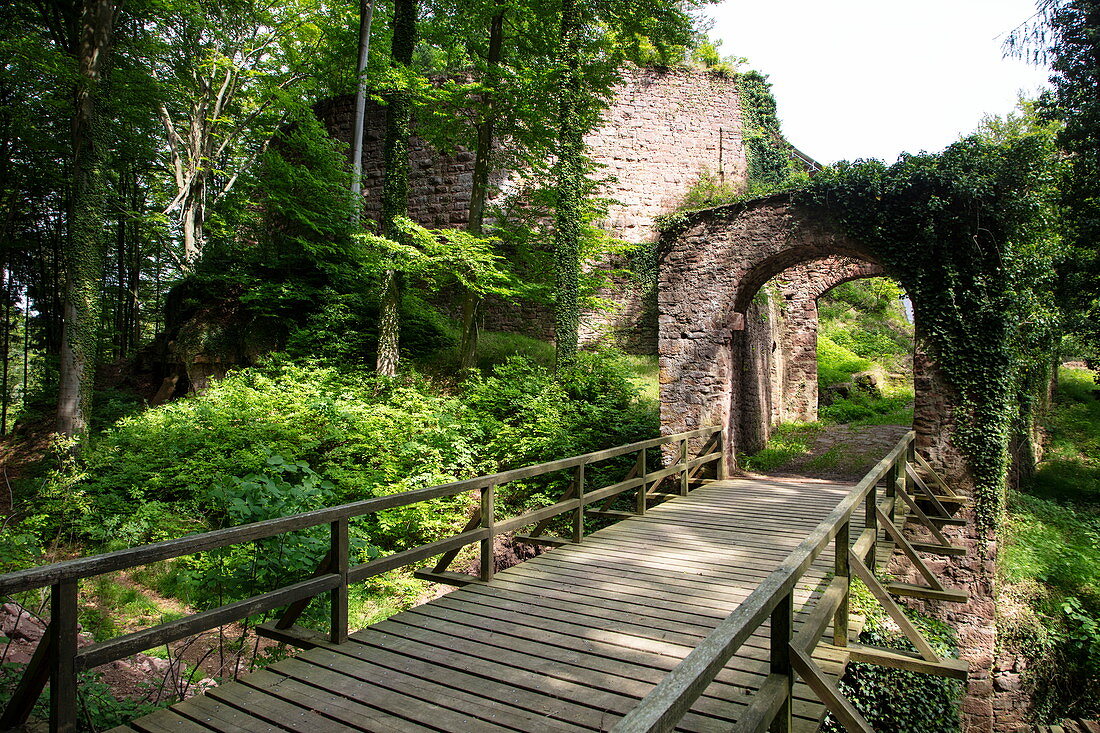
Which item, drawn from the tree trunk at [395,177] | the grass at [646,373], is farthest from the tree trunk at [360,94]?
the grass at [646,373]

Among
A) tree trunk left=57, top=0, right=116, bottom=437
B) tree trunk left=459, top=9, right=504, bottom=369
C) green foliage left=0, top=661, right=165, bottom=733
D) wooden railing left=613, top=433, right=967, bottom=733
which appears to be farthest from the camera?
tree trunk left=459, top=9, right=504, bottom=369

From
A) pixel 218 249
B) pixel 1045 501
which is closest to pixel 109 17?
pixel 218 249

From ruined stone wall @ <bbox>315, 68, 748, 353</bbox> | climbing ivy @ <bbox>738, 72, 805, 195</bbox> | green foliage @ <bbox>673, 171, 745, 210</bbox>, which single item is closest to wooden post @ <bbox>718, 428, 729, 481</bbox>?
ruined stone wall @ <bbox>315, 68, 748, 353</bbox>

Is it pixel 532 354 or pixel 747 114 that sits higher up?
pixel 747 114

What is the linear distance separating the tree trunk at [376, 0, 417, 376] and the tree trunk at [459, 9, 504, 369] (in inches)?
52.2

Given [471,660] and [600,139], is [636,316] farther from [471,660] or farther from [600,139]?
[471,660]

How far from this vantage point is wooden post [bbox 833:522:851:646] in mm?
3350

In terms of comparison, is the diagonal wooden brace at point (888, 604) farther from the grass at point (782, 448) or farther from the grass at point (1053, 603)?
the grass at point (782, 448)

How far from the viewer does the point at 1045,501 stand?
32.7ft

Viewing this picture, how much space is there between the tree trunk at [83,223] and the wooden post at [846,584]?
34.0 ft

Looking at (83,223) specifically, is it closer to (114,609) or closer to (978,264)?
(114,609)

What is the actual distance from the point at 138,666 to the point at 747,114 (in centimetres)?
1812

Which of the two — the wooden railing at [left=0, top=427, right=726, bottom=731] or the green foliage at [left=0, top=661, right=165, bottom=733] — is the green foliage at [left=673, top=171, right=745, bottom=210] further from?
the green foliage at [left=0, top=661, right=165, bottom=733]

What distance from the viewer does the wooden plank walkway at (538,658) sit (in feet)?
8.60
